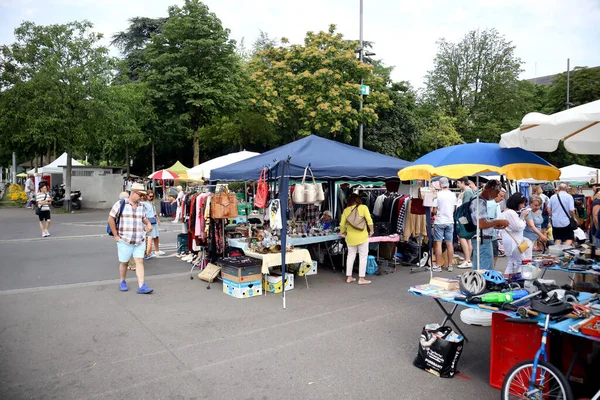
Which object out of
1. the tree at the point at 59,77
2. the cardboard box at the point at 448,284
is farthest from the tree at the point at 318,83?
the cardboard box at the point at 448,284

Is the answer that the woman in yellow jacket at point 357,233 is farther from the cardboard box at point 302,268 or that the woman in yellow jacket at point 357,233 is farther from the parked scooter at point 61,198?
the parked scooter at point 61,198

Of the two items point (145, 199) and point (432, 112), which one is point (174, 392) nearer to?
point (145, 199)

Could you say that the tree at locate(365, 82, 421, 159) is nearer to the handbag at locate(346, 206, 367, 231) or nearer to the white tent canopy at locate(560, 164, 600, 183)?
the white tent canopy at locate(560, 164, 600, 183)

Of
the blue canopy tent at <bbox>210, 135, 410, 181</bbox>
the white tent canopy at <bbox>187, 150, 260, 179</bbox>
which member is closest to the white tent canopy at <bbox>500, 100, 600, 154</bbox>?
the blue canopy tent at <bbox>210, 135, 410, 181</bbox>

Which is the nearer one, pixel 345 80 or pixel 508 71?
pixel 345 80

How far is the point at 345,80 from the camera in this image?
73.8 ft

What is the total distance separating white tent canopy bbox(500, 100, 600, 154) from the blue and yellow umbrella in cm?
17

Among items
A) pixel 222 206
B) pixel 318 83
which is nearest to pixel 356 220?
pixel 222 206

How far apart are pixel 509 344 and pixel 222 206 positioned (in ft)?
Answer: 18.4

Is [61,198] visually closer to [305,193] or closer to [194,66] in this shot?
[194,66]

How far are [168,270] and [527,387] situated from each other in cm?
781

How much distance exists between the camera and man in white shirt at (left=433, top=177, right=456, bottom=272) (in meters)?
9.47

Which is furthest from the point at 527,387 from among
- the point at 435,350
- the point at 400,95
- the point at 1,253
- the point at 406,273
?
the point at 400,95

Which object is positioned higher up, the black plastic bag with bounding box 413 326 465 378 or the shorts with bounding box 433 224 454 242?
the shorts with bounding box 433 224 454 242
